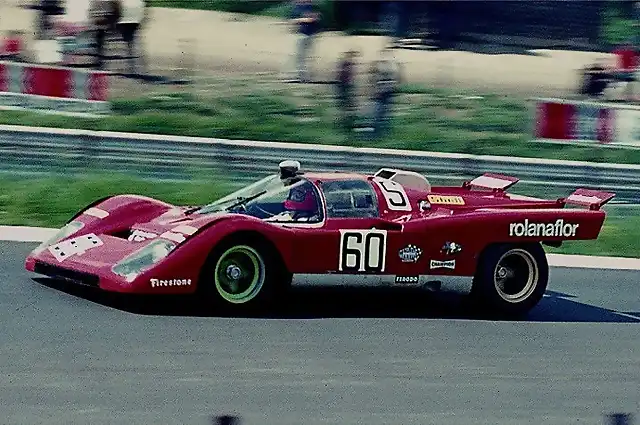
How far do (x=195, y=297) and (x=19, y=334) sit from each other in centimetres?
153

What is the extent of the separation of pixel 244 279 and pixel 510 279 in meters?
2.02

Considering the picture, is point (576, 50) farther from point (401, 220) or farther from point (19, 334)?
point (19, 334)

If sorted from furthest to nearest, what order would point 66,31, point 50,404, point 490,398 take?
1. point 66,31
2. point 490,398
3. point 50,404

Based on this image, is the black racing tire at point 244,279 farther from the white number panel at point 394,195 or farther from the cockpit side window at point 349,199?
the white number panel at point 394,195

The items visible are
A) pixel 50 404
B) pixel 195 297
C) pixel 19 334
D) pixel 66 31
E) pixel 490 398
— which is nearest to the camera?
pixel 50 404

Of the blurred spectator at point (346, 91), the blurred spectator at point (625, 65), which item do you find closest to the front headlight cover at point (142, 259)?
the blurred spectator at point (346, 91)

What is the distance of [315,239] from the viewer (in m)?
8.23

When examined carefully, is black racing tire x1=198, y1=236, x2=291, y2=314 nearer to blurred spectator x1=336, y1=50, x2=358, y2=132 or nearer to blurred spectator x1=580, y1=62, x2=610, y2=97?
blurred spectator x1=336, y1=50, x2=358, y2=132

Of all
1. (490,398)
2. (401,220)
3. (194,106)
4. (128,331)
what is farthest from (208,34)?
(490,398)

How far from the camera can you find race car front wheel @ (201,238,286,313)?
8.05m

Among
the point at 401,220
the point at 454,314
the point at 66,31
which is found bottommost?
the point at 454,314

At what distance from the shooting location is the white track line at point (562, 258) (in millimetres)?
11203

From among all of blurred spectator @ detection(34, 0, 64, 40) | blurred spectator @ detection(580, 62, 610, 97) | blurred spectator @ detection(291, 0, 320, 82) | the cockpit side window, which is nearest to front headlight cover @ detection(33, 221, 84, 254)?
the cockpit side window

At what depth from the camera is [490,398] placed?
6.42 metres
